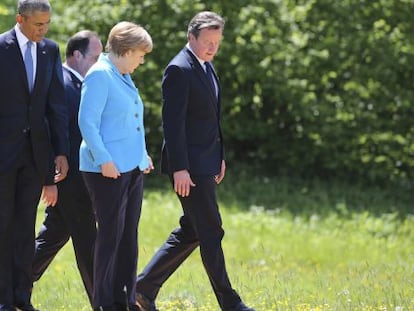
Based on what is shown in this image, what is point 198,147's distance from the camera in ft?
23.4

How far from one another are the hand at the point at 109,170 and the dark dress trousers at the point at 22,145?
1.39 ft

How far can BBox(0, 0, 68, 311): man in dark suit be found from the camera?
259 inches

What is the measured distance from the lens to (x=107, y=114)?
21.7ft

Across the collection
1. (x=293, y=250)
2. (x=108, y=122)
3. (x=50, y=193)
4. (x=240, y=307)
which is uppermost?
(x=108, y=122)

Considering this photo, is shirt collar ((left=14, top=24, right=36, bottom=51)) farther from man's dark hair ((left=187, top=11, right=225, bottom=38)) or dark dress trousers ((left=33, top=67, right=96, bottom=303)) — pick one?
man's dark hair ((left=187, top=11, right=225, bottom=38))

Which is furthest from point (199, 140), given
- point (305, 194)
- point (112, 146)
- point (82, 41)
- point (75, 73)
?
point (305, 194)

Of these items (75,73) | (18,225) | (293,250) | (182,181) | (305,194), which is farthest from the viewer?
(305,194)

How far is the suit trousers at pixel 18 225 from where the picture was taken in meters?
6.62

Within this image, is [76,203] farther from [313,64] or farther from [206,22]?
[313,64]

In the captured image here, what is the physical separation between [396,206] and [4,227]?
8984 mm

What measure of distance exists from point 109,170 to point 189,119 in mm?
844

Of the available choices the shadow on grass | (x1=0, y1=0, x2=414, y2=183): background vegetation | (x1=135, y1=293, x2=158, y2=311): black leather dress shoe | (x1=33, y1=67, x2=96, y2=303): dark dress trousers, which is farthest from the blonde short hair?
(x1=0, y1=0, x2=414, y2=183): background vegetation

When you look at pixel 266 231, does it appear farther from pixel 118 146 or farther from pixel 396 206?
pixel 118 146

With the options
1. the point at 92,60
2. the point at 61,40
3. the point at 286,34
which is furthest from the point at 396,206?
the point at 92,60
